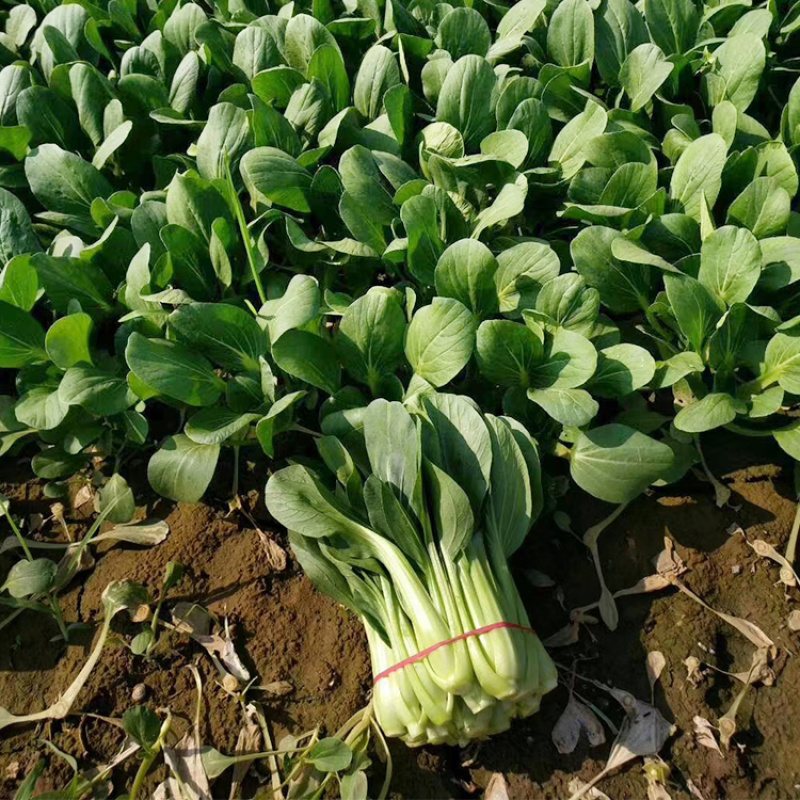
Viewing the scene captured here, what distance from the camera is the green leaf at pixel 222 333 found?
5.32ft

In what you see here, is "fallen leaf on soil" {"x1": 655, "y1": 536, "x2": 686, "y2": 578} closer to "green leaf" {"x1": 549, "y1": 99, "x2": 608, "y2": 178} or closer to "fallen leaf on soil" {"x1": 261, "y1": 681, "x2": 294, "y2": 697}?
"fallen leaf on soil" {"x1": 261, "y1": 681, "x2": 294, "y2": 697}

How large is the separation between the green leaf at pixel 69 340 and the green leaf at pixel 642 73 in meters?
1.58

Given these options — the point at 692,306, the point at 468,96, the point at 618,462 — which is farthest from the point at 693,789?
the point at 468,96

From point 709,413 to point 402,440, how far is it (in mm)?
666

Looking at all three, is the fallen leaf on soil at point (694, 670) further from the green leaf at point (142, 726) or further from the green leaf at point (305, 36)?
the green leaf at point (305, 36)

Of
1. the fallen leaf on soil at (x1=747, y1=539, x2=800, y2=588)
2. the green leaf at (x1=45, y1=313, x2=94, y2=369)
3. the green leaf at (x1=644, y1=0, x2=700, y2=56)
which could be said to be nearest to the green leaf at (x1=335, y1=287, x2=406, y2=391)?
the green leaf at (x1=45, y1=313, x2=94, y2=369)

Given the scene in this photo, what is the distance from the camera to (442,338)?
63.2 inches

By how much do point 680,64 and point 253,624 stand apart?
1.90 m

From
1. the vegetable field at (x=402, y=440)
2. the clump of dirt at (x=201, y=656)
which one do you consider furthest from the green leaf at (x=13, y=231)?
the clump of dirt at (x=201, y=656)

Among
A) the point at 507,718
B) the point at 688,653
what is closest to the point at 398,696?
the point at 507,718

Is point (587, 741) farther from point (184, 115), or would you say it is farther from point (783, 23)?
point (783, 23)

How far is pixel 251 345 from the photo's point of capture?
1686 mm

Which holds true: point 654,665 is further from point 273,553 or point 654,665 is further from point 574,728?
point 273,553

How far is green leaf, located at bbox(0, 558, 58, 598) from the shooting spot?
162 centimetres
